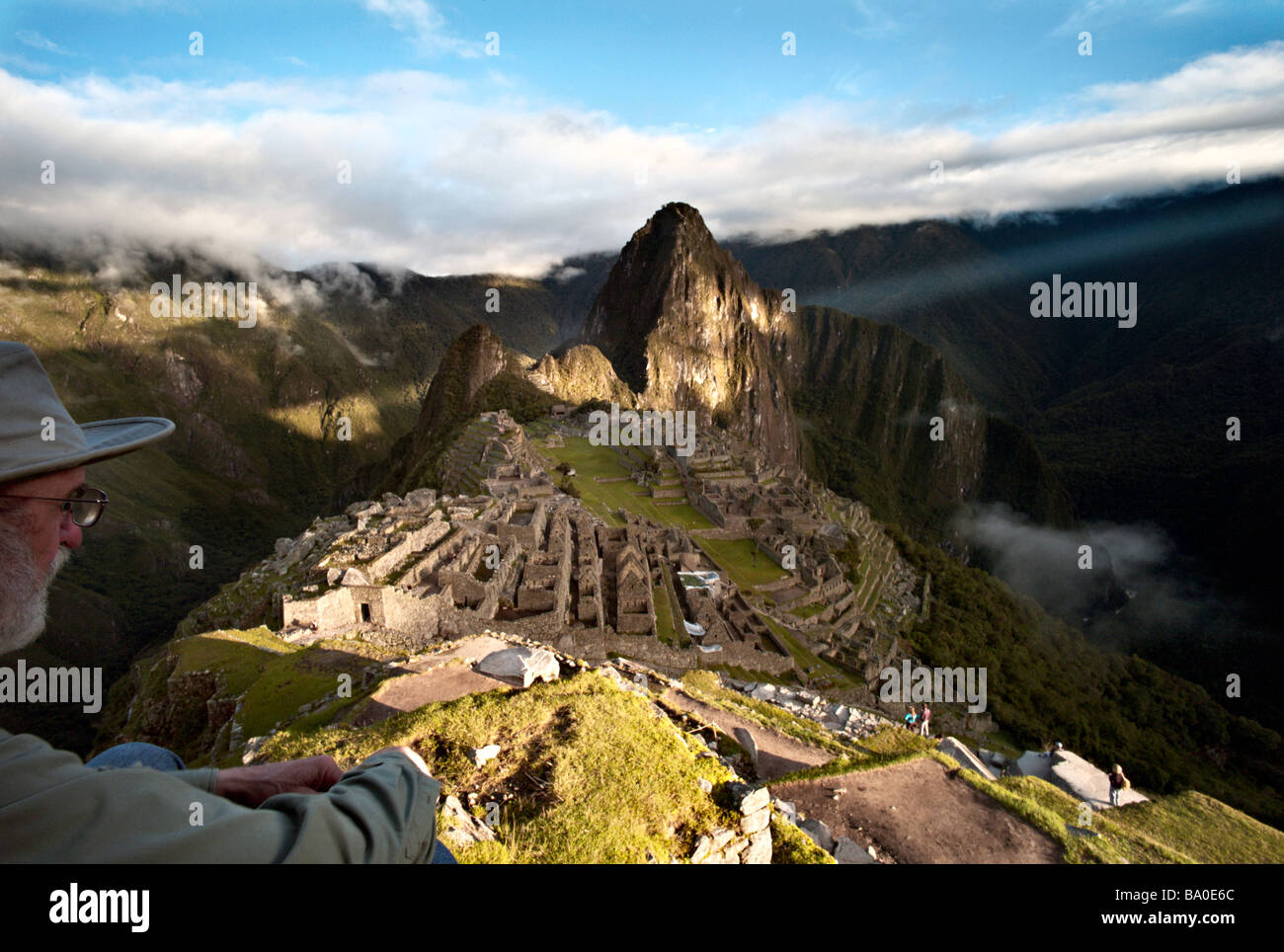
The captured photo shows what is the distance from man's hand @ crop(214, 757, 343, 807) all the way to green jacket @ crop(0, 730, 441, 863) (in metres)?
1.43

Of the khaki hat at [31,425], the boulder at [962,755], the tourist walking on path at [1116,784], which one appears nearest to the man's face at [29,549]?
the khaki hat at [31,425]

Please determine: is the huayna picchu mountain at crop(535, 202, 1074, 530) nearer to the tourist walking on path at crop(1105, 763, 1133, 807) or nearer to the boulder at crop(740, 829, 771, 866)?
the tourist walking on path at crop(1105, 763, 1133, 807)

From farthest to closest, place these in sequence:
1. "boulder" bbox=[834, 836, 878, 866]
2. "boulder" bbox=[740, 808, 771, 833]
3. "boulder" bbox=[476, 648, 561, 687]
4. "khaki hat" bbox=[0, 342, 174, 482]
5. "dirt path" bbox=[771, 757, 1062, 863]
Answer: "boulder" bbox=[476, 648, 561, 687] → "dirt path" bbox=[771, 757, 1062, 863] → "boulder" bbox=[834, 836, 878, 866] → "boulder" bbox=[740, 808, 771, 833] → "khaki hat" bbox=[0, 342, 174, 482]

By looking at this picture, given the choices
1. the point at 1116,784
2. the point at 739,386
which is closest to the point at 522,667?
the point at 1116,784

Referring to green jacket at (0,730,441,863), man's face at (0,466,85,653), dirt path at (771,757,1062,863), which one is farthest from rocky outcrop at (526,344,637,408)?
green jacket at (0,730,441,863)

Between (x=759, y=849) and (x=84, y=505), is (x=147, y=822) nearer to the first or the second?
(x=84, y=505)

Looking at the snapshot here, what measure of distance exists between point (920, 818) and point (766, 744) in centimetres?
316

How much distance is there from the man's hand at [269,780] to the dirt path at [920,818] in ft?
26.2

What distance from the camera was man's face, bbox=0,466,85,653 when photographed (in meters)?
1.97

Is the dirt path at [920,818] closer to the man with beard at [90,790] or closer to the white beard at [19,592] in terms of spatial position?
the man with beard at [90,790]

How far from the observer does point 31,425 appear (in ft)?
6.31

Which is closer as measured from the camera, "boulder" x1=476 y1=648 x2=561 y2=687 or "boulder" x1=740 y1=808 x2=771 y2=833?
"boulder" x1=740 y1=808 x2=771 y2=833

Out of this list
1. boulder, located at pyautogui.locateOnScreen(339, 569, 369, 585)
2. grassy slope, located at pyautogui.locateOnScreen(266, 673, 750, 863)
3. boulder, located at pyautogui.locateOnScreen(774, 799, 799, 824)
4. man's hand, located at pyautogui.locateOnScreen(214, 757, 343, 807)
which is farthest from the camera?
boulder, located at pyautogui.locateOnScreen(339, 569, 369, 585)
